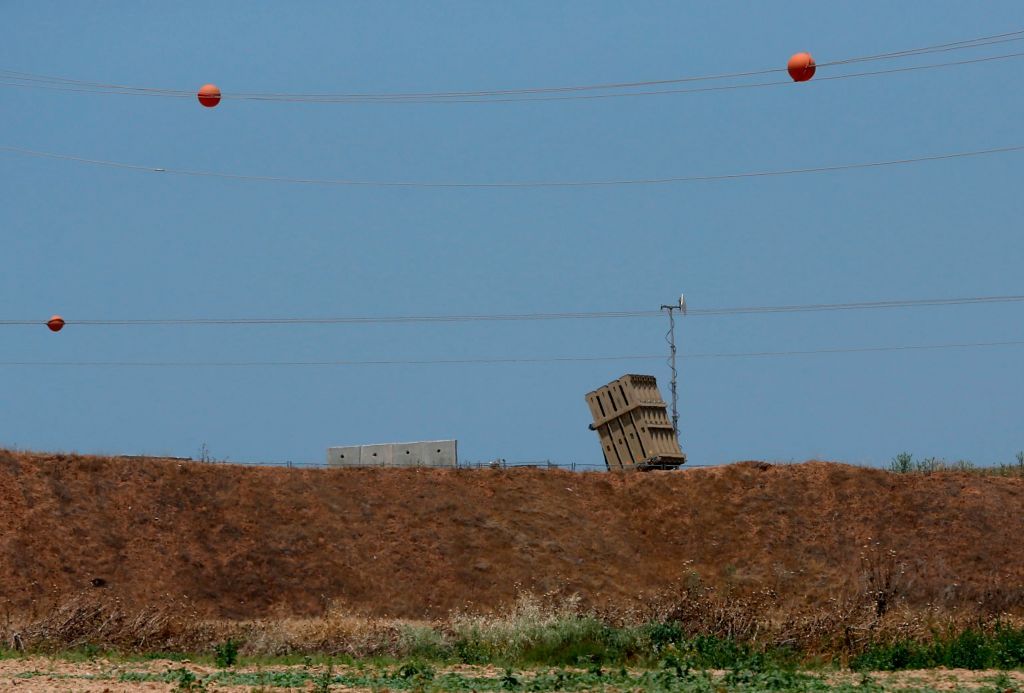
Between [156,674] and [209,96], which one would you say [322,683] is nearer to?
[156,674]

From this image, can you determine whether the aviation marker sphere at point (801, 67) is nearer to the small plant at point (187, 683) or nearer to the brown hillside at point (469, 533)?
the small plant at point (187, 683)

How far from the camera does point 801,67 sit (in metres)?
23.7

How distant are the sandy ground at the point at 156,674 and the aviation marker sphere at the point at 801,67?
417 inches

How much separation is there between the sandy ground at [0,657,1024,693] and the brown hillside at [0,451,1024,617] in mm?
13135

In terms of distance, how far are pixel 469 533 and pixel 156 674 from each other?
22935mm

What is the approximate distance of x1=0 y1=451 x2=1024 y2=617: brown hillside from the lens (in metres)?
41.6

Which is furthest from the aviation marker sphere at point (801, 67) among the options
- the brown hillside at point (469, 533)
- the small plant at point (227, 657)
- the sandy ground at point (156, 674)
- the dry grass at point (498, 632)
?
the brown hillside at point (469, 533)

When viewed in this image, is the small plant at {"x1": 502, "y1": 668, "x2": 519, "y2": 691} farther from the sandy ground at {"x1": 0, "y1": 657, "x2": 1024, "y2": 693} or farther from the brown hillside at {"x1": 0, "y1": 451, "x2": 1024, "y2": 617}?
the brown hillside at {"x1": 0, "y1": 451, "x2": 1024, "y2": 617}

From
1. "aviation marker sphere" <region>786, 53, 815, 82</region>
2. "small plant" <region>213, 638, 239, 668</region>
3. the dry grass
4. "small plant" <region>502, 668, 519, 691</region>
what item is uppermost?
"aviation marker sphere" <region>786, 53, 815, 82</region>

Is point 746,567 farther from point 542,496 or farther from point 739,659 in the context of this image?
point 739,659

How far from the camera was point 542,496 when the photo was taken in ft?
160

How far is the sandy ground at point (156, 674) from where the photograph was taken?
70.4 feet

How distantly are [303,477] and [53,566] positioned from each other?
1041cm

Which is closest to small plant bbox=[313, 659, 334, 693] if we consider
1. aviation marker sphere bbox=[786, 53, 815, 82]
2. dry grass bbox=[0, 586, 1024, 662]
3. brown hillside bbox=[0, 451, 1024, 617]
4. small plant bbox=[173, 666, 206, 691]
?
small plant bbox=[173, 666, 206, 691]
